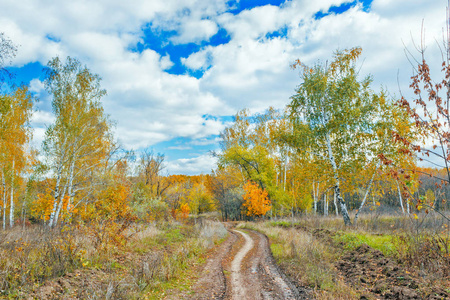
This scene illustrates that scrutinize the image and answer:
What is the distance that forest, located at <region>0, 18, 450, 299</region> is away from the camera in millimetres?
5668

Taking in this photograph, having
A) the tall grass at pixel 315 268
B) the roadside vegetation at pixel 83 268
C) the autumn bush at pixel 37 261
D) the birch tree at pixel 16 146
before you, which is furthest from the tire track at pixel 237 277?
Answer: the birch tree at pixel 16 146

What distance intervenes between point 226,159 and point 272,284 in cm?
2045

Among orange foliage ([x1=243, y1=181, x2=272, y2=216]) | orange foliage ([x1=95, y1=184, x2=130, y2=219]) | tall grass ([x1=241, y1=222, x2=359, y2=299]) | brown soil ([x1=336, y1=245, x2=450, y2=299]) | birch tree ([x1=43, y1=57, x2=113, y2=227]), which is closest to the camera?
brown soil ([x1=336, y1=245, x2=450, y2=299])

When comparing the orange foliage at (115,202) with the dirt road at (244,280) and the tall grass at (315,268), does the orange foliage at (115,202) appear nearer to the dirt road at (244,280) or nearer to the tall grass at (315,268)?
the dirt road at (244,280)

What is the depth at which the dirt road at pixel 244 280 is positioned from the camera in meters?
6.42

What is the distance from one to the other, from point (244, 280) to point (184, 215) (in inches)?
780

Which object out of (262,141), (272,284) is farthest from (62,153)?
(262,141)

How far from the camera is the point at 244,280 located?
25.0 ft

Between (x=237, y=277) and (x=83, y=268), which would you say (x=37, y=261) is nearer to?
(x=83, y=268)

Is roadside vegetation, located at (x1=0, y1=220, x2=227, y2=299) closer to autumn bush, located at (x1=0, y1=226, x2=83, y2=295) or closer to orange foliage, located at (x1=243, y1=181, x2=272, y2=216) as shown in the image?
autumn bush, located at (x1=0, y1=226, x2=83, y2=295)

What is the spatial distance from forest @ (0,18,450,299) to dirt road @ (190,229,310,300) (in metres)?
0.55

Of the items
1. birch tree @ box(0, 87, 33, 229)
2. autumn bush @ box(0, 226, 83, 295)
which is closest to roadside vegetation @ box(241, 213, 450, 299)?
autumn bush @ box(0, 226, 83, 295)

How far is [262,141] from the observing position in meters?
27.4

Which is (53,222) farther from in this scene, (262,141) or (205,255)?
(262,141)
